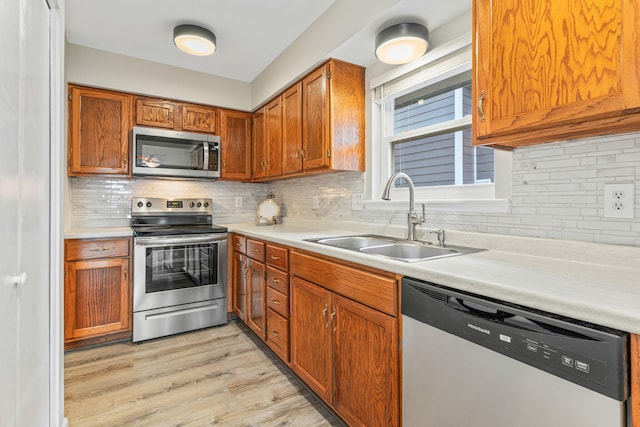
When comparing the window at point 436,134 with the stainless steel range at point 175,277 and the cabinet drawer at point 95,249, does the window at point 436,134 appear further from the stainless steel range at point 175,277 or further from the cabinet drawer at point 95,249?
the cabinet drawer at point 95,249

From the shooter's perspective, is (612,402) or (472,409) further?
(472,409)

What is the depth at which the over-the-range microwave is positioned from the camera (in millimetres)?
2846

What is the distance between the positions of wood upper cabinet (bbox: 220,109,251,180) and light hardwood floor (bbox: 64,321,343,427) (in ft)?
5.39

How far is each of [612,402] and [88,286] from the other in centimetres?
295

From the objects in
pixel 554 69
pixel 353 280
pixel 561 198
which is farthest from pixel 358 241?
pixel 554 69

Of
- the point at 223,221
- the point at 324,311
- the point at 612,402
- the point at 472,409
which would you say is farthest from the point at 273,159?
the point at 612,402

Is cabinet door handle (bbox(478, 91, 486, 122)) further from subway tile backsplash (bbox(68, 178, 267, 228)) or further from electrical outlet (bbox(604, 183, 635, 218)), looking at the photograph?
subway tile backsplash (bbox(68, 178, 267, 228))

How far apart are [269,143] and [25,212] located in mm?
2221

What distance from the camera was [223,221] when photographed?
3.57 m

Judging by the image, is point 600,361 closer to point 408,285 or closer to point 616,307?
point 616,307

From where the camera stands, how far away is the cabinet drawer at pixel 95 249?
240 centimetres

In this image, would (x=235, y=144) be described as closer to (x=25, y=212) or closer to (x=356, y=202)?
(x=356, y=202)

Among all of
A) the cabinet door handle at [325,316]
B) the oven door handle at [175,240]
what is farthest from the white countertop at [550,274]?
the oven door handle at [175,240]

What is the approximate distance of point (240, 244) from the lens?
2.80 meters
